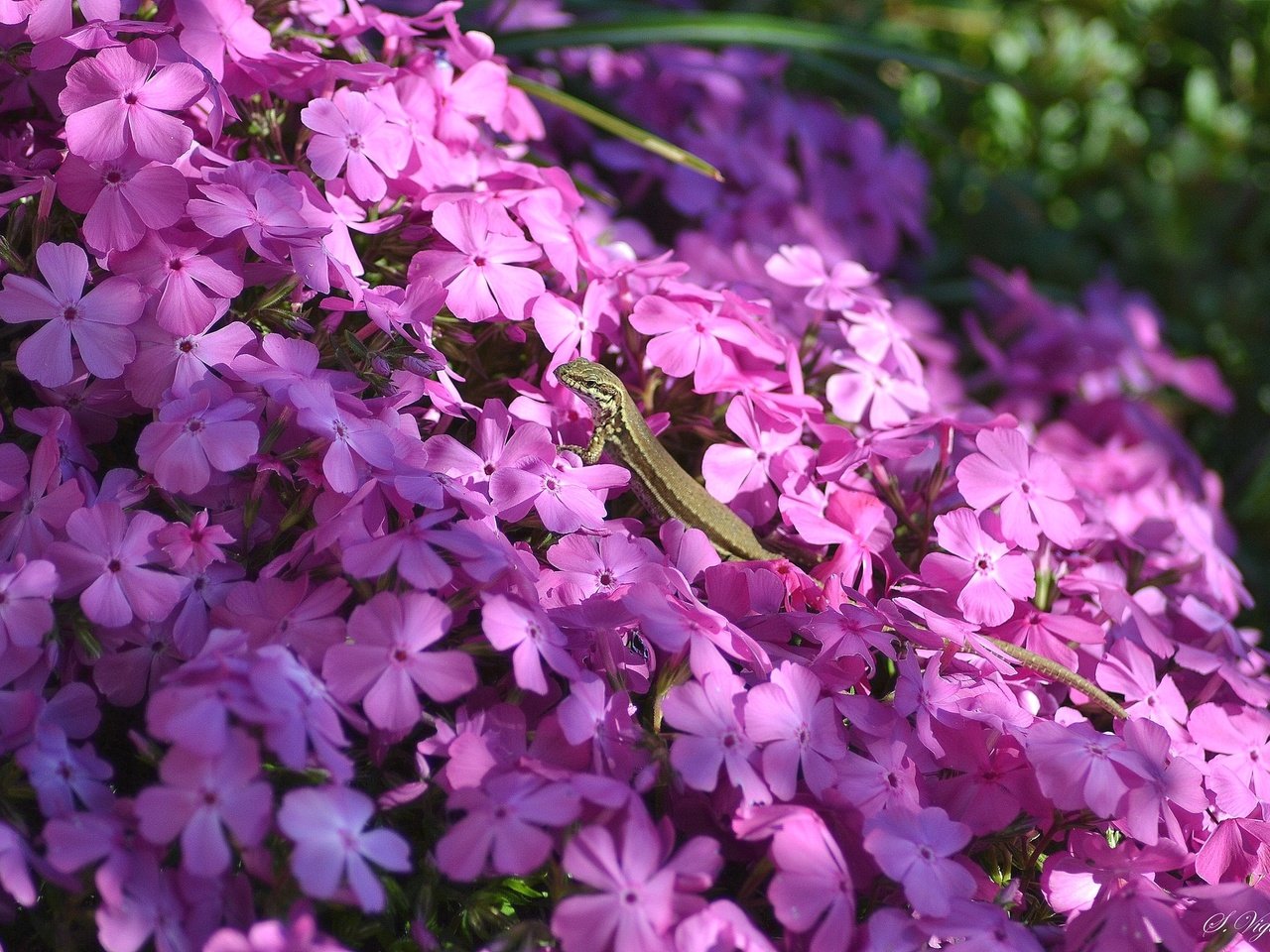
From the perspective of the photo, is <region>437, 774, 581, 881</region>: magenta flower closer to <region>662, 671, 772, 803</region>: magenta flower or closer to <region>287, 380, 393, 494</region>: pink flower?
<region>662, 671, 772, 803</region>: magenta flower

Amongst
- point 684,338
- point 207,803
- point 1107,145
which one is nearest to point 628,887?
point 207,803

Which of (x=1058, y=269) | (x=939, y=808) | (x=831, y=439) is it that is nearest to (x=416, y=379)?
(x=831, y=439)

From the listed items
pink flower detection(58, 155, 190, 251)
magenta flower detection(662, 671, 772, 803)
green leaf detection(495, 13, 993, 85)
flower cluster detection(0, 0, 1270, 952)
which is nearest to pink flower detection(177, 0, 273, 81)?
flower cluster detection(0, 0, 1270, 952)

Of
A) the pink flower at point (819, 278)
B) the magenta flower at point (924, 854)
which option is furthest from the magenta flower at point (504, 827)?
the pink flower at point (819, 278)

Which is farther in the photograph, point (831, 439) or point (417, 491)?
point (831, 439)

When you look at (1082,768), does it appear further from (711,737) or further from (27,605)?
(27,605)

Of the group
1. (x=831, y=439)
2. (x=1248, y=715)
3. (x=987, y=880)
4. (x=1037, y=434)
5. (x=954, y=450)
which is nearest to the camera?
(x=987, y=880)

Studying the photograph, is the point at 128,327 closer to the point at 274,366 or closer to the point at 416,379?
the point at 274,366
